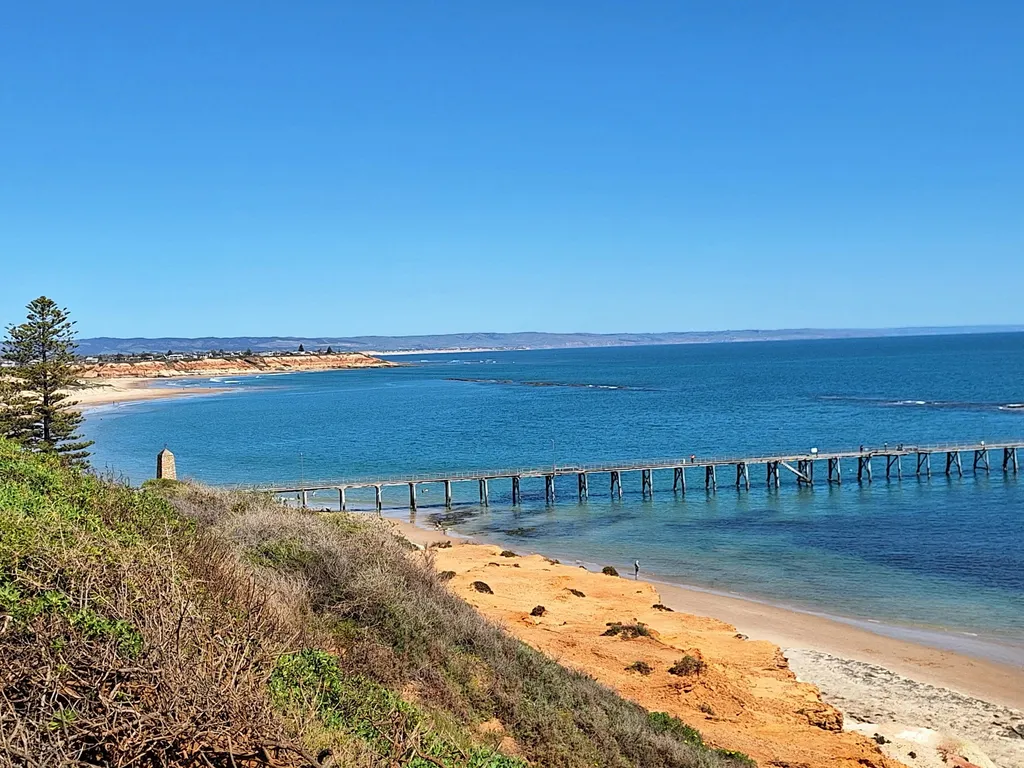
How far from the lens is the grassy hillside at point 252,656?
6180mm

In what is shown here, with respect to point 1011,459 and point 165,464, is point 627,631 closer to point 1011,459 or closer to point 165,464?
point 165,464

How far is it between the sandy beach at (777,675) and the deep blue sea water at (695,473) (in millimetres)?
3158

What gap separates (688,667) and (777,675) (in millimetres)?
2776

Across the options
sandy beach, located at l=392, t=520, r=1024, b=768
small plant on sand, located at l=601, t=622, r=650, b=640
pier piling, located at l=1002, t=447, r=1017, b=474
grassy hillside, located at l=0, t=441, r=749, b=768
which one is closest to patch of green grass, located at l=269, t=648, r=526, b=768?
grassy hillside, located at l=0, t=441, r=749, b=768

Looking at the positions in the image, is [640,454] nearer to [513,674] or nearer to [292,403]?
[513,674]

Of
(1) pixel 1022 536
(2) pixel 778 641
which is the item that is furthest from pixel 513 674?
(1) pixel 1022 536

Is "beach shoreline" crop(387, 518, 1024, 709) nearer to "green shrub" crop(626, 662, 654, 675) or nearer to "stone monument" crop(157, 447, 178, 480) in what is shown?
"green shrub" crop(626, 662, 654, 675)

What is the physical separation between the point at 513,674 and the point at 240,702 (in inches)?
304

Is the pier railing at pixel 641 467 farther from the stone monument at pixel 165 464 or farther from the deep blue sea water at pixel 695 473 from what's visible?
the stone monument at pixel 165 464

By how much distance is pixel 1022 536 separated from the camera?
37.3 metres

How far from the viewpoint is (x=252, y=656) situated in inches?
311

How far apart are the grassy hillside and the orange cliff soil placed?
291 centimetres

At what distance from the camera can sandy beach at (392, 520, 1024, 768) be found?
17359 millimetres

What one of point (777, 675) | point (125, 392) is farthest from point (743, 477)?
point (125, 392)
